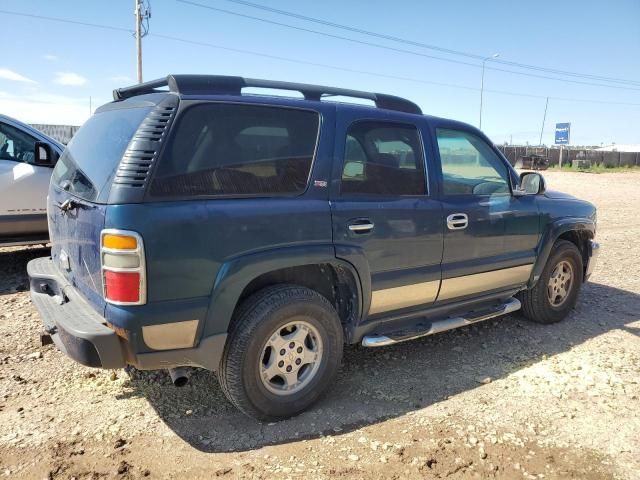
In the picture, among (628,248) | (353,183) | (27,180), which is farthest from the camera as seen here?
(628,248)

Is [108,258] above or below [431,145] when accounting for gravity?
below

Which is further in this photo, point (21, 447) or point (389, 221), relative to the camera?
point (389, 221)

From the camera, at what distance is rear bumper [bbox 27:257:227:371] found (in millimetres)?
2711

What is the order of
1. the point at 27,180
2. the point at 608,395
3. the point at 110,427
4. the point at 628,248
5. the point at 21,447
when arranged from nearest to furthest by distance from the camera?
the point at 21,447 < the point at 110,427 < the point at 608,395 < the point at 27,180 < the point at 628,248

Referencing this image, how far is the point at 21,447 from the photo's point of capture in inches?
116

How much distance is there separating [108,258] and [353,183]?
5.14 ft

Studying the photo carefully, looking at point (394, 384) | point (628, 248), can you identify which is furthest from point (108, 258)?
point (628, 248)

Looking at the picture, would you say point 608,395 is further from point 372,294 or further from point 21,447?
point 21,447

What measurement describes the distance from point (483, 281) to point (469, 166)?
942 millimetres

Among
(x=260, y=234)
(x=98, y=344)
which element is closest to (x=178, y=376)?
(x=98, y=344)

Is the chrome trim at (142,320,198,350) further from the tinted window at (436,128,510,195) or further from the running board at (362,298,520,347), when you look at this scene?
the tinted window at (436,128,510,195)

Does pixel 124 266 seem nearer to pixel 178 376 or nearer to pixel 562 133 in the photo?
pixel 178 376

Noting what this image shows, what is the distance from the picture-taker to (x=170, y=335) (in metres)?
2.78

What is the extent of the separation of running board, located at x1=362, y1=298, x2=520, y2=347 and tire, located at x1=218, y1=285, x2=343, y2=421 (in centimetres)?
34
